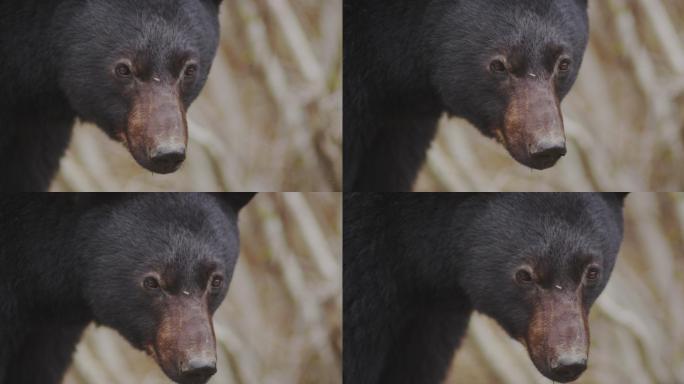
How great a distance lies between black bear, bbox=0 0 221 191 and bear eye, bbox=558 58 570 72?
0.89 metres

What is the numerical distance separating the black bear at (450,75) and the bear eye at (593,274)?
1.02ft

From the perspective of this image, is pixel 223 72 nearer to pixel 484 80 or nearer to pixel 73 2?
pixel 73 2

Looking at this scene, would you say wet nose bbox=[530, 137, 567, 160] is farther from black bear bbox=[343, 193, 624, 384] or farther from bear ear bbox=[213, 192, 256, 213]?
bear ear bbox=[213, 192, 256, 213]

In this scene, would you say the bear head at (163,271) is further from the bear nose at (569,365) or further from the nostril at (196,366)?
the bear nose at (569,365)

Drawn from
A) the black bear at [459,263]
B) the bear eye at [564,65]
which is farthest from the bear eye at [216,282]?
the bear eye at [564,65]

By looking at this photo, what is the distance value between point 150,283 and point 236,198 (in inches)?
14.8

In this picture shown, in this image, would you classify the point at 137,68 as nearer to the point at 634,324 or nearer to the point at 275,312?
the point at 275,312

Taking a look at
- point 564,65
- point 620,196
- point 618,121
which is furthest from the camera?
point 618,121

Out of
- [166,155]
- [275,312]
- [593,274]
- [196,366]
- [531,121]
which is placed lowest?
[275,312]

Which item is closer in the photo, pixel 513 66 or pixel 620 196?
pixel 513 66

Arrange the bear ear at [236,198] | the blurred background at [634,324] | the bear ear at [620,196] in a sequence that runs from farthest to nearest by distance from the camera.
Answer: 1. the blurred background at [634,324]
2. the bear ear at [620,196]
3. the bear ear at [236,198]

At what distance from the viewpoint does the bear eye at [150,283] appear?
331 centimetres

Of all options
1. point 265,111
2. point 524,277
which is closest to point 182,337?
point 265,111

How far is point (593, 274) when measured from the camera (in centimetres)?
343
